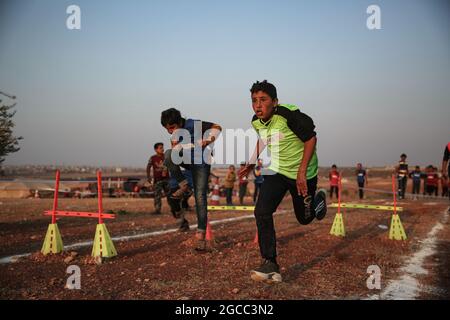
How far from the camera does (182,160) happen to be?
5.54 meters

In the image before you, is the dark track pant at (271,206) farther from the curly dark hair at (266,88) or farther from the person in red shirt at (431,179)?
the person in red shirt at (431,179)

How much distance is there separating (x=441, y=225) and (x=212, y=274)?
8282 millimetres

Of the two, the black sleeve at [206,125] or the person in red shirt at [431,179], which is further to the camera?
the person in red shirt at [431,179]

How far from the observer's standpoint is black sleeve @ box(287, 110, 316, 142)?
398cm

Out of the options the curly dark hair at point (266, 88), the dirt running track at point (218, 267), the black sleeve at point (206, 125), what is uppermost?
the curly dark hair at point (266, 88)

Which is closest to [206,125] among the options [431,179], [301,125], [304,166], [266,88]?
[266,88]

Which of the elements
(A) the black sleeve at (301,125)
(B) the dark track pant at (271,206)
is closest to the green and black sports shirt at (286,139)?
(A) the black sleeve at (301,125)

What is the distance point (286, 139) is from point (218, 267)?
74.0 inches

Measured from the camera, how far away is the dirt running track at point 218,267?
3656 millimetres

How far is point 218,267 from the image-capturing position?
4691mm

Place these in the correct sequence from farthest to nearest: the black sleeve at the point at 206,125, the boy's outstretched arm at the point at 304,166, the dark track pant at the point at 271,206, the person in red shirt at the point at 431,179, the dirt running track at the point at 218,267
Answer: the person in red shirt at the point at 431,179
the black sleeve at the point at 206,125
the dark track pant at the point at 271,206
the boy's outstretched arm at the point at 304,166
the dirt running track at the point at 218,267
